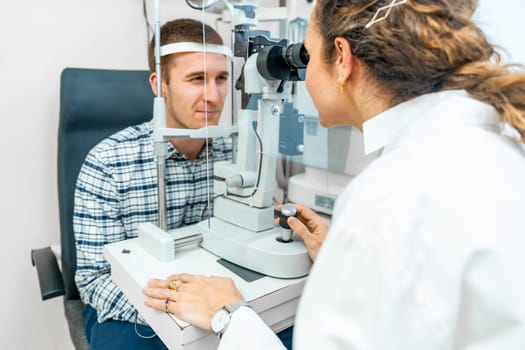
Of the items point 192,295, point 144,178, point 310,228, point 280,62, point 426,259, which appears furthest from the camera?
point 144,178

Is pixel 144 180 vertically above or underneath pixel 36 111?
underneath

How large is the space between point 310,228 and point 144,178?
1.77ft

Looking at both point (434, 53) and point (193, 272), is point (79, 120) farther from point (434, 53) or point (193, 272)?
point (434, 53)

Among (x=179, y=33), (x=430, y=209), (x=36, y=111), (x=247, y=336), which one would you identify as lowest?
(x=247, y=336)

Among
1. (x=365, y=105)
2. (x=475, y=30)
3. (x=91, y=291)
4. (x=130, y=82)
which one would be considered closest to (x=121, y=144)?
(x=130, y=82)

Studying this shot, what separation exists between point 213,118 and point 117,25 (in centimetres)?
79

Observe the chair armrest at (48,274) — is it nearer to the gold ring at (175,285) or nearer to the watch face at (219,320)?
the gold ring at (175,285)

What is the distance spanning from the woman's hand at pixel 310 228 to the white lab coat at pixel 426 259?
366 millimetres

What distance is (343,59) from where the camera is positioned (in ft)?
2.08

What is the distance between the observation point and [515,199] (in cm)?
46

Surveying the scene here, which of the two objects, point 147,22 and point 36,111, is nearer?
point 36,111

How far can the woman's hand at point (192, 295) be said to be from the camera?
2.22ft

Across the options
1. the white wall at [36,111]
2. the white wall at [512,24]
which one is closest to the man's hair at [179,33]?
the white wall at [36,111]

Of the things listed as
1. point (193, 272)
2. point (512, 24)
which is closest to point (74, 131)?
point (193, 272)
